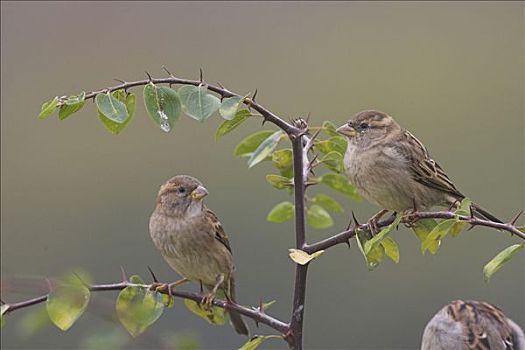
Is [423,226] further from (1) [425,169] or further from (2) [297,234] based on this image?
(1) [425,169]

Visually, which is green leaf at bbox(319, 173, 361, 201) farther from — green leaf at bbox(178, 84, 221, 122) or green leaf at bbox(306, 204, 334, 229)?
green leaf at bbox(178, 84, 221, 122)

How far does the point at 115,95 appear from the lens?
7.29 feet

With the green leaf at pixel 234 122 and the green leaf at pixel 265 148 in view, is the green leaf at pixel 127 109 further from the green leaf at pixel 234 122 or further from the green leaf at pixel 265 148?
the green leaf at pixel 265 148

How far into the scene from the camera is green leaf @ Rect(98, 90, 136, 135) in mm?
2188

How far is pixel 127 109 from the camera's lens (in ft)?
7.29

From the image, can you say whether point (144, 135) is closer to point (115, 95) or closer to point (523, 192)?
point (523, 192)

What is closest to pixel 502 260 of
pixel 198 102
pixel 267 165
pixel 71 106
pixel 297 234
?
pixel 297 234

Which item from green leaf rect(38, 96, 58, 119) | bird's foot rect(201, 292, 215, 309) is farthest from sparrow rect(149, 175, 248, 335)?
green leaf rect(38, 96, 58, 119)

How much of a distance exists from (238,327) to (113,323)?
119 cm

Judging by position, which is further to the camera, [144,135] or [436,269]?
[144,135]

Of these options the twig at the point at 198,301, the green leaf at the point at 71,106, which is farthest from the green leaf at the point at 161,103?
the twig at the point at 198,301

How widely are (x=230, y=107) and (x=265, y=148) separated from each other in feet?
1.27

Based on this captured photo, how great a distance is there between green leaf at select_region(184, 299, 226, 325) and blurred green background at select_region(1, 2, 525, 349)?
233 centimetres

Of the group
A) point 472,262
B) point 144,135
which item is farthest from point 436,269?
point 144,135
